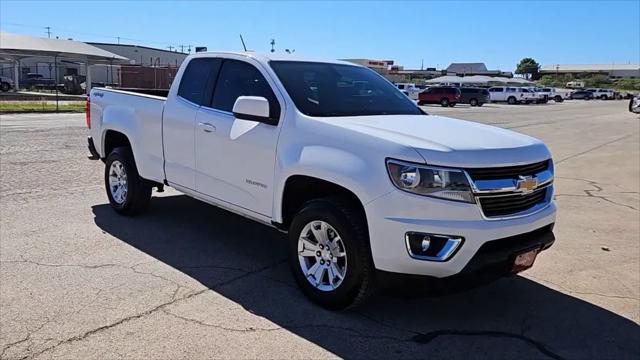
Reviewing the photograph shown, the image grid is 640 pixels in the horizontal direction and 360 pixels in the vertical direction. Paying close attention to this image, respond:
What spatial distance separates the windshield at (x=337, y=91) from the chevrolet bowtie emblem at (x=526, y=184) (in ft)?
4.57

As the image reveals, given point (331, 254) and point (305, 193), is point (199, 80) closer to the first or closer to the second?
point (305, 193)

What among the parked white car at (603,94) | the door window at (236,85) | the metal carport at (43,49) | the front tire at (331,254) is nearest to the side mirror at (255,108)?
the door window at (236,85)

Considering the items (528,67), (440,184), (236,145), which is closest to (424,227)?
(440,184)

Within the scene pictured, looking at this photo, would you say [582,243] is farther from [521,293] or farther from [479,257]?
[479,257]

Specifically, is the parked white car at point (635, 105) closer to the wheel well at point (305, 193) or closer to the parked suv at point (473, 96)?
the parked suv at point (473, 96)

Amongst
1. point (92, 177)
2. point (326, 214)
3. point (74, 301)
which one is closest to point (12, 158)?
point (92, 177)

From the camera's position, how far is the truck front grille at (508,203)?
12.0 feet

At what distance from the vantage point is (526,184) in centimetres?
388

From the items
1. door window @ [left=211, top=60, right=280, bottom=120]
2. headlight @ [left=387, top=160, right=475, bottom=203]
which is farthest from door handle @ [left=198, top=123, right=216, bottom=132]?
headlight @ [left=387, top=160, right=475, bottom=203]

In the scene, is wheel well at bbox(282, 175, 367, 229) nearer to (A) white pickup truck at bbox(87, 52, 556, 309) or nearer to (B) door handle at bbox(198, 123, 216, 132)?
(A) white pickup truck at bbox(87, 52, 556, 309)

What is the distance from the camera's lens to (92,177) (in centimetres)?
904

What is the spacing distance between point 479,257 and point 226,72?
2.96 meters

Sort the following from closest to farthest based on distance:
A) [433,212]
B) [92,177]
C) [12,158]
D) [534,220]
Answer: [433,212] → [534,220] → [92,177] → [12,158]

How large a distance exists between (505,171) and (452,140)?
41cm
